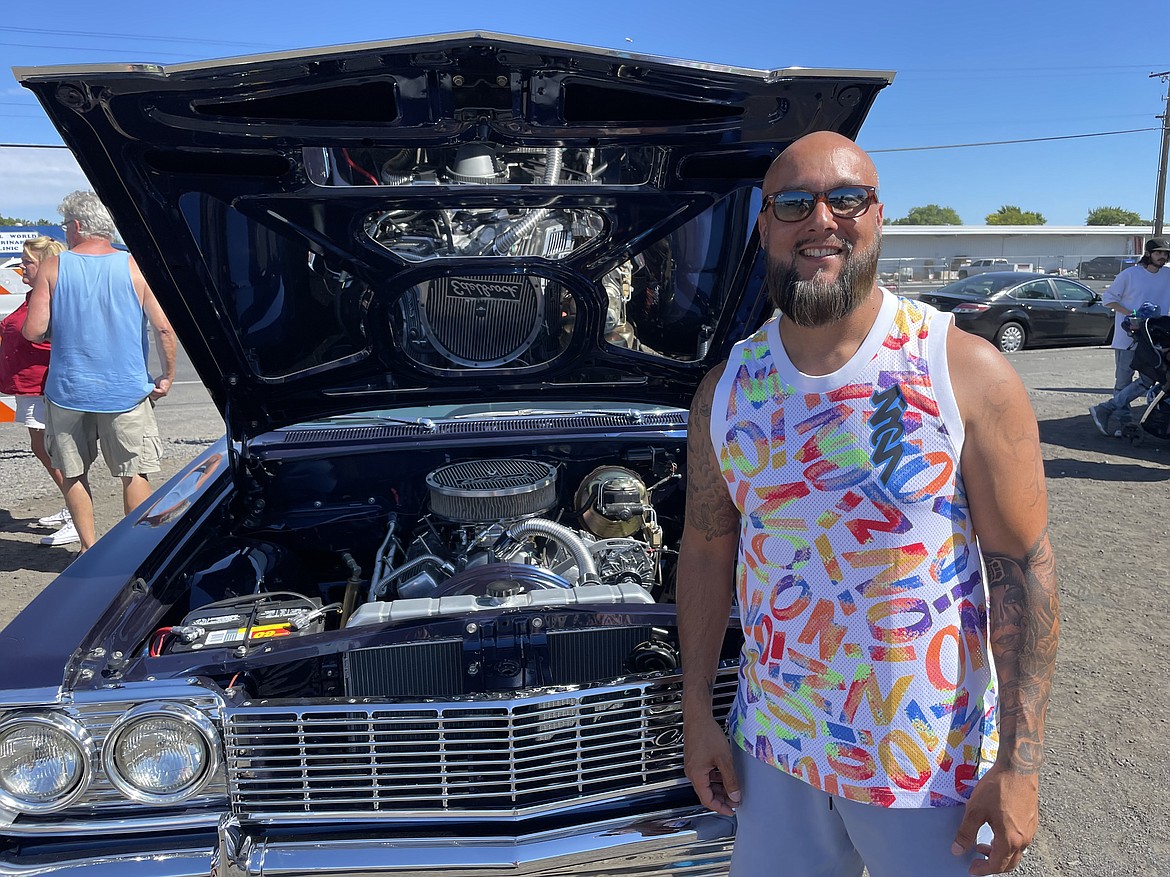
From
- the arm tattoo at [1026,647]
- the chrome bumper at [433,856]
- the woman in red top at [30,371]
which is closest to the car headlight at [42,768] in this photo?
the chrome bumper at [433,856]

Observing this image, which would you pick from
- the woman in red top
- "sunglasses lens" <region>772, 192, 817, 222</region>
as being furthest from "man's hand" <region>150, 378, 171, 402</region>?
"sunglasses lens" <region>772, 192, 817, 222</region>

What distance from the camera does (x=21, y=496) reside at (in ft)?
20.1

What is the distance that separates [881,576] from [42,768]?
5.70 feet

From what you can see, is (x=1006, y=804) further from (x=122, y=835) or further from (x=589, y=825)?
(x=122, y=835)

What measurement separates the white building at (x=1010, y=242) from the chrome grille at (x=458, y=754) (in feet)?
144

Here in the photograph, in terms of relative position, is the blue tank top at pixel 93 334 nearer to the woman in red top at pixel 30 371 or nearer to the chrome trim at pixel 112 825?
the woman in red top at pixel 30 371

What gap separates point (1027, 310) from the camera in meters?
13.6

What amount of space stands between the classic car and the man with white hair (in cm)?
157

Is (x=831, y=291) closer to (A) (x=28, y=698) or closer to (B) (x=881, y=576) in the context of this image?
(B) (x=881, y=576)

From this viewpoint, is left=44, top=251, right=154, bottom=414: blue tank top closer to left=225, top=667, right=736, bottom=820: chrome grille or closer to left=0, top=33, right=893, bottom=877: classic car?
left=0, top=33, right=893, bottom=877: classic car

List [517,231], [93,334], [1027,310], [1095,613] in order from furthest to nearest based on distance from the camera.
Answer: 1. [1027,310]
2. [93,334]
3. [1095,613]
4. [517,231]

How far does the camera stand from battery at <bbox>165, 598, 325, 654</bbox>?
203cm

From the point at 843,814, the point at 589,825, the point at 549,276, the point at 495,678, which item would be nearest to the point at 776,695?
the point at 843,814

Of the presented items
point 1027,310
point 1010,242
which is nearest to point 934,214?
point 1010,242
